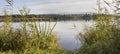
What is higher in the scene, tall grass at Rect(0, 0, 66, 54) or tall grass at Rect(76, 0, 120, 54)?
tall grass at Rect(76, 0, 120, 54)

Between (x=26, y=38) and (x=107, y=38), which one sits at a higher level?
(x=107, y=38)

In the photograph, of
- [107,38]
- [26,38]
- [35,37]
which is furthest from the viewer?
[26,38]

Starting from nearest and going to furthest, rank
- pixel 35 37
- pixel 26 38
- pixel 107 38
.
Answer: pixel 107 38
pixel 35 37
pixel 26 38

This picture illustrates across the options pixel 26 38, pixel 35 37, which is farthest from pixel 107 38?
pixel 26 38

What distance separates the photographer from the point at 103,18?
26.4 feet

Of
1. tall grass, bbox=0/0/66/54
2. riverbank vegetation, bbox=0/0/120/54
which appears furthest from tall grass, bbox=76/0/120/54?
tall grass, bbox=0/0/66/54

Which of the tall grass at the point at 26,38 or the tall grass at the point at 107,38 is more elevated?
the tall grass at the point at 107,38

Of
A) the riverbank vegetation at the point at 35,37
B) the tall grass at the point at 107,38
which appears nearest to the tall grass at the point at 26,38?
the riverbank vegetation at the point at 35,37

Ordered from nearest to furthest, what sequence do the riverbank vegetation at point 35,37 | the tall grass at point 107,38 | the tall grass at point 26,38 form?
1. the tall grass at point 107,38
2. the riverbank vegetation at point 35,37
3. the tall grass at point 26,38

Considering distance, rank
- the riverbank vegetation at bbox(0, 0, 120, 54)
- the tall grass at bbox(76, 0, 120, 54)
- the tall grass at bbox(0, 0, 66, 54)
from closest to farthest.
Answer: the tall grass at bbox(76, 0, 120, 54), the riverbank vegetation at bbox(0, 0, 120, 54), the tall grass at bbox(0, 0, 66, 54)

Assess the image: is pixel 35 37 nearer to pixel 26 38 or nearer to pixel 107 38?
pixel 26 38

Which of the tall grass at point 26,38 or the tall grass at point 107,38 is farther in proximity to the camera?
the tall grass at point 26,38

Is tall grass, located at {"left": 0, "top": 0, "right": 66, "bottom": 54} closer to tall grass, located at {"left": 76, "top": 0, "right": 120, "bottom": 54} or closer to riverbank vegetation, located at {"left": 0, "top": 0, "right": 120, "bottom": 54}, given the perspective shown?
riverbank vegetation, located at {"left": 0, "top": 0, "right": 120, "bottom": 54}

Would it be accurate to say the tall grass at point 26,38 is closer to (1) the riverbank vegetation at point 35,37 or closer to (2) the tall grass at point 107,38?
(1) the riverbank vegetation at point 35,37
